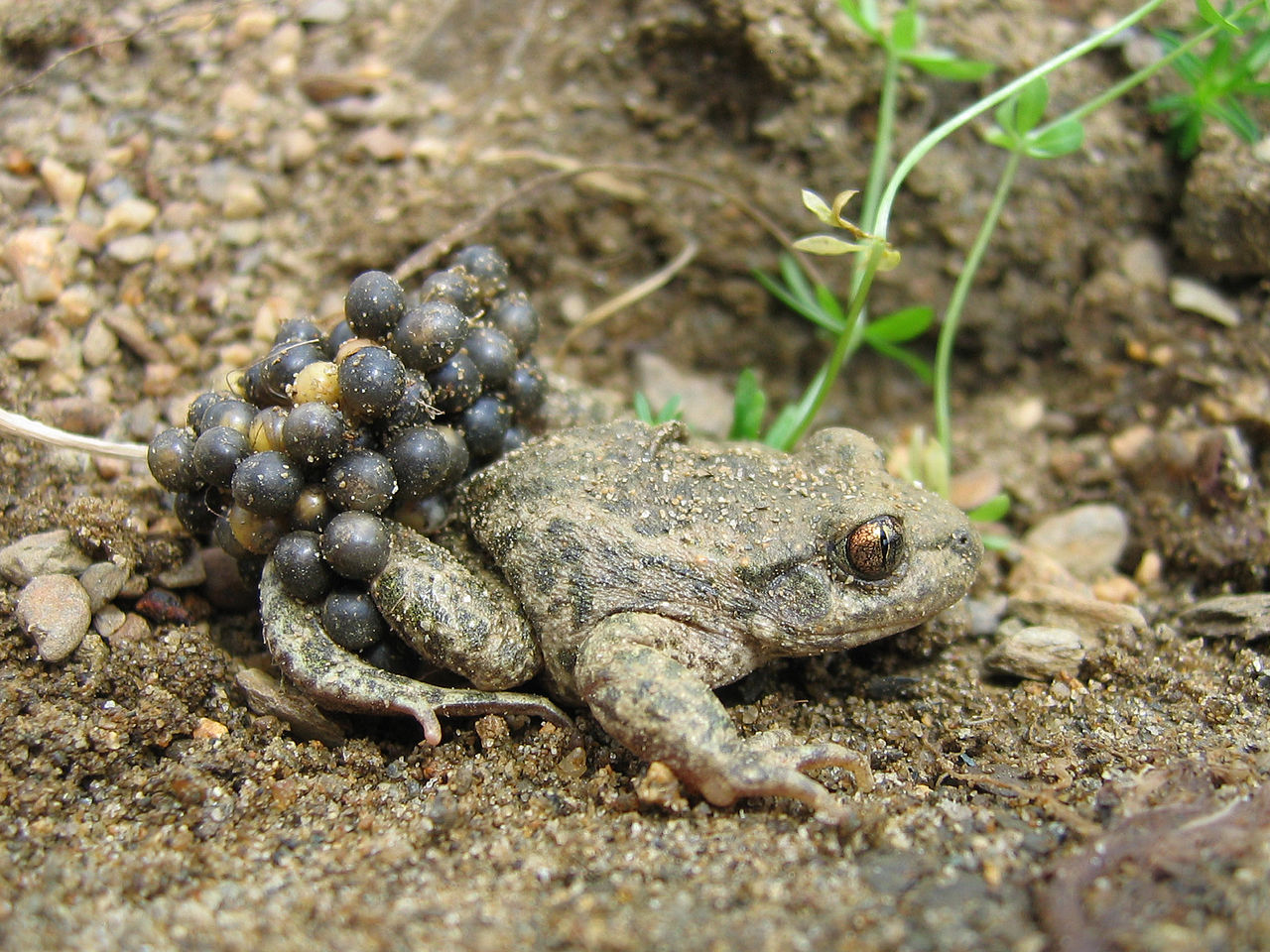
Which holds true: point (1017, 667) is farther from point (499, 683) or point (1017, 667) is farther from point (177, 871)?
point (177, 871)

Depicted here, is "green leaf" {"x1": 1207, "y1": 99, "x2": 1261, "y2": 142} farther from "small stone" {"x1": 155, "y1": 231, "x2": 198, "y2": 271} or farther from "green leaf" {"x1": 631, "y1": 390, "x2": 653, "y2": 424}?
"small stone" {"x1": 155, "y1": 231, "x2": 198, "y2": 271}

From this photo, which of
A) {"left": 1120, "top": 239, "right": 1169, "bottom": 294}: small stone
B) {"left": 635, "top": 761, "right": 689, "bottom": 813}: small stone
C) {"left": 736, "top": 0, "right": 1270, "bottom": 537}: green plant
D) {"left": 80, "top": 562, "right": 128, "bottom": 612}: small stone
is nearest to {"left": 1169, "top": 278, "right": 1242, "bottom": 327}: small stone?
{"left": 1120, "top": 239, "right": 1169, "bottom": 294}: small stone

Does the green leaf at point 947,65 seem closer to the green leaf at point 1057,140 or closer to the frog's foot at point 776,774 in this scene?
the green leaf at point 1057,140

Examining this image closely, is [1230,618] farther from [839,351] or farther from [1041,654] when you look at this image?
[839,351]

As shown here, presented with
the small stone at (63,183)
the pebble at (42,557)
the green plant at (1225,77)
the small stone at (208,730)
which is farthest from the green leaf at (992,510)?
the small stone at (63,183)

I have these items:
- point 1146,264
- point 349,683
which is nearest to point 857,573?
point 349,683
